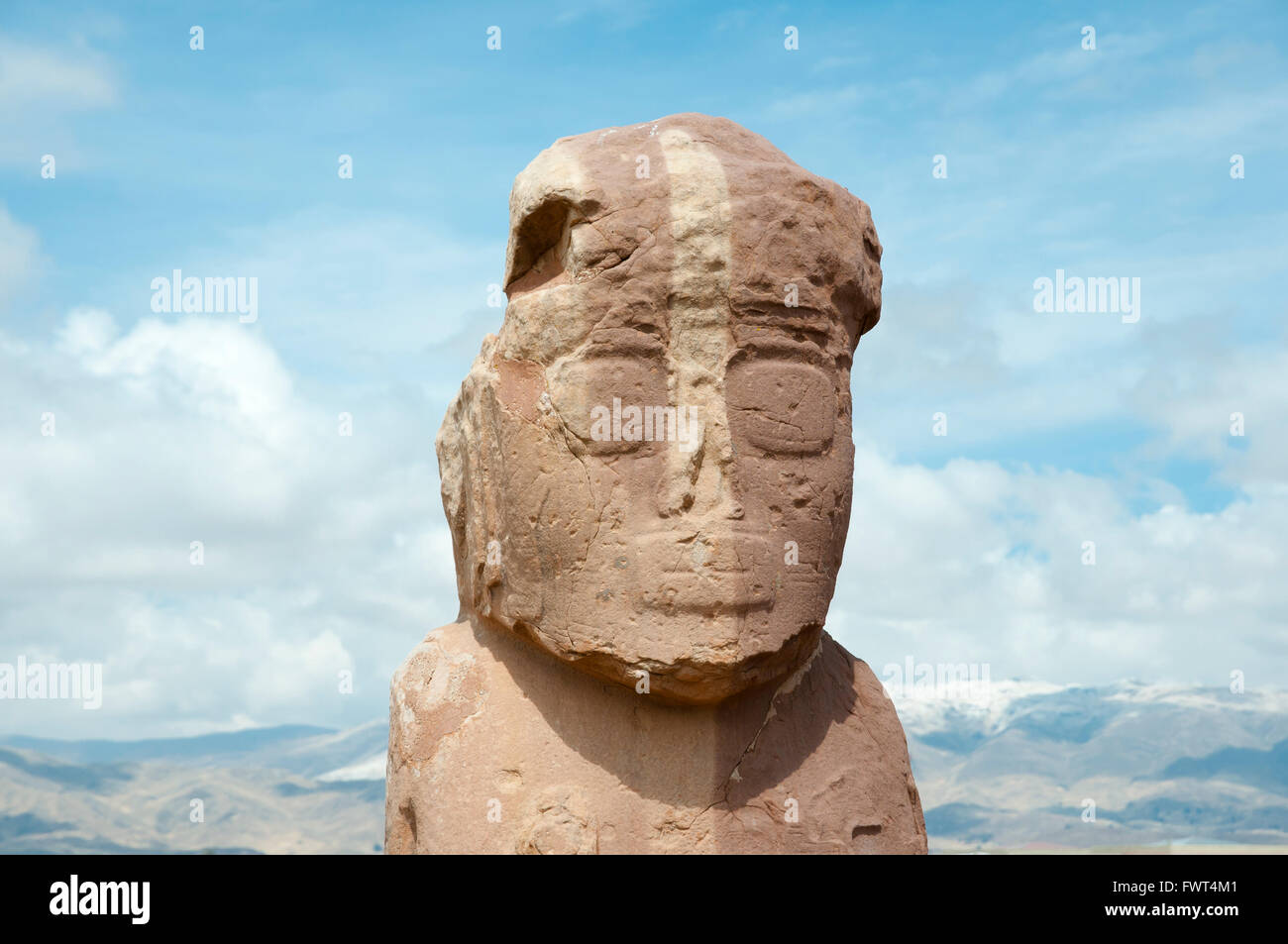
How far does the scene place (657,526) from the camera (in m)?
6.21

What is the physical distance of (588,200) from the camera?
21.2ft

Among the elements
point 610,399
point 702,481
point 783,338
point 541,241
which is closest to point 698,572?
point 702,481

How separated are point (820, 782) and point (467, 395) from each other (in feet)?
8.20

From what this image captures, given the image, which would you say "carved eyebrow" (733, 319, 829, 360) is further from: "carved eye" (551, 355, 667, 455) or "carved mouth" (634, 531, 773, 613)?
"carved mouth" (634, 531, 773, 613)

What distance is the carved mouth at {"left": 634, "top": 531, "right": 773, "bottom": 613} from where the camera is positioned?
6.12m

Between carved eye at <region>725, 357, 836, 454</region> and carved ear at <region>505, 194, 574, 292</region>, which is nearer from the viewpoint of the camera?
carved eye at <region>725, 357, 836, 454</region>

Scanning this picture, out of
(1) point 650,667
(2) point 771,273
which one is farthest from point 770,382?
(1) point 650,667

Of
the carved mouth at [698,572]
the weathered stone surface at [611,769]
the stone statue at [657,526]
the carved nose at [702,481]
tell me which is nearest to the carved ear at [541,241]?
the stone statue at [657,526]

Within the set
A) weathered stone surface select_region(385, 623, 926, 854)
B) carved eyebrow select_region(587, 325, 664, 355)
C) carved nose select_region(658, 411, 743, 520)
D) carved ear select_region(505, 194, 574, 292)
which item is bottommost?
weathered stone surface select_region(385, 623, 926, 854)

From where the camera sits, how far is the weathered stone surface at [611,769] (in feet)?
20.9

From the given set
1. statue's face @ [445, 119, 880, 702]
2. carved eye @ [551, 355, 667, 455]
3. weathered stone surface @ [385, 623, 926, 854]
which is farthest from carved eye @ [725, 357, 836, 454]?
weathered stone surface @ [385, 623, 926, 854]

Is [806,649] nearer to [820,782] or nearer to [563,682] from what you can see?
[820,782]

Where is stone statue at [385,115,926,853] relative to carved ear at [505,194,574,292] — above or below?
below

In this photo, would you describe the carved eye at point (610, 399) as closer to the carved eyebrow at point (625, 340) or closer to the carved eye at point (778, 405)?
the carved eyebrow at point (625, 340)
